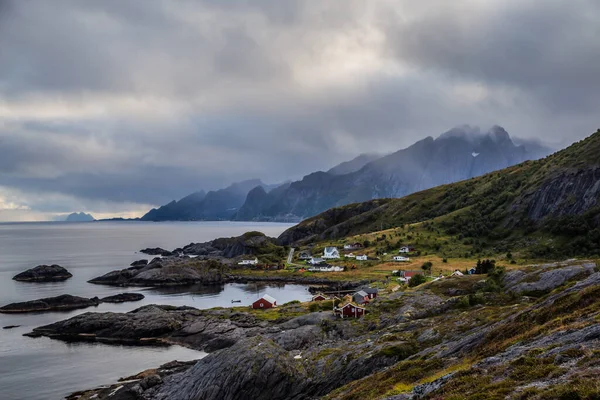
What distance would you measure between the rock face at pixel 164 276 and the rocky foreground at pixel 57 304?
33889mm

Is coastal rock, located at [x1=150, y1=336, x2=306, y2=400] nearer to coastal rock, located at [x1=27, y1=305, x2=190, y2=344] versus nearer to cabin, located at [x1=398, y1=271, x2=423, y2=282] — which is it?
coastal rock, located at [x1=27, y1=305, x2=190, y2=344]

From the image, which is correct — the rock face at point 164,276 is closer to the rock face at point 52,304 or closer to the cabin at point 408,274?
the rock face at point 52,304

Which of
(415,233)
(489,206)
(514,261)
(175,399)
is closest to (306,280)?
(415,233)

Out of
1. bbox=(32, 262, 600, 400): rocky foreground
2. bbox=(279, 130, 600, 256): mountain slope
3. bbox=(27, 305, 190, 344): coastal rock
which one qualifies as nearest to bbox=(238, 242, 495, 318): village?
bbox=(32, 262, 600, 400): rocky foreground

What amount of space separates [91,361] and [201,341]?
65.2 ft

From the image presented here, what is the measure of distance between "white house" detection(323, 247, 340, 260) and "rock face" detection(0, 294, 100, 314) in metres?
94.6

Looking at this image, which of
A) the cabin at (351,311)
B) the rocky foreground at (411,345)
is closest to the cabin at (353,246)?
the rocky foreground at (411,345)

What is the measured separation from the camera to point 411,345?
143ft

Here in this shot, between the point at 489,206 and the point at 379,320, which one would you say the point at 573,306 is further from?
the point at 489,206

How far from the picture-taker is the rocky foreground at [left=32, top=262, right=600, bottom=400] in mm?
20250

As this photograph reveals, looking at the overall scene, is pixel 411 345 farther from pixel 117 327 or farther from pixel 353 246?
pixel 353 246

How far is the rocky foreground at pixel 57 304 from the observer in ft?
382

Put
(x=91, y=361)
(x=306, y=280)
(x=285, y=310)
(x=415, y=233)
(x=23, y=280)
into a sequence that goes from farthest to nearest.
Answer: (x=415, y=233)
(x=23, y=280)
(x=306, y=280)
(x=285, y=310)
(x=91, y=361)

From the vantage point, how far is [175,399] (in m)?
49.1
